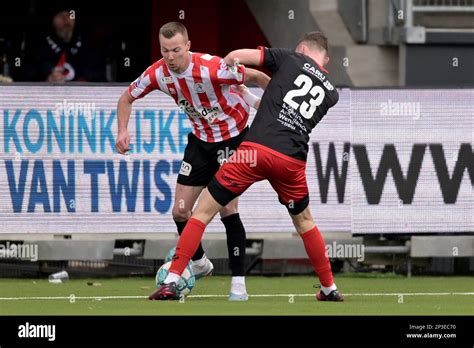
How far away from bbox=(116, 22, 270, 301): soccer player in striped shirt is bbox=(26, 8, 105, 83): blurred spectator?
6712mm

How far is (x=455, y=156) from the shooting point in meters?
15.3

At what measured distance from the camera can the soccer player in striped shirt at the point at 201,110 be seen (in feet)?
37.6

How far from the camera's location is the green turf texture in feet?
34.8

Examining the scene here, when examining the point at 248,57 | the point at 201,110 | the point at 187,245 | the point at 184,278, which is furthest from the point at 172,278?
the point at 248,57

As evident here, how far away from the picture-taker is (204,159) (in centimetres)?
1203

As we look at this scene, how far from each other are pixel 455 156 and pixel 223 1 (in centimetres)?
696

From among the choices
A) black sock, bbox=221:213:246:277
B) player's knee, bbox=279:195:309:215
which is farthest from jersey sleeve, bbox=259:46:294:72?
black sock, bbox=221:213:246:277

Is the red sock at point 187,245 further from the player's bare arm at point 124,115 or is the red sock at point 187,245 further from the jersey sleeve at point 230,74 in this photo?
the jersey sleeve at point 230,74

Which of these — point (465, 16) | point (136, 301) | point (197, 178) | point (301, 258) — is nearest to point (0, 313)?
point (136, 301)

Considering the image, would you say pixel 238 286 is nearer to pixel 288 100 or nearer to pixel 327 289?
pixel 327 289

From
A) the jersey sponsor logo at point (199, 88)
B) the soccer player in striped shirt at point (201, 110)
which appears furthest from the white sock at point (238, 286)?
the jersey sponsor logo at point (199, 88)

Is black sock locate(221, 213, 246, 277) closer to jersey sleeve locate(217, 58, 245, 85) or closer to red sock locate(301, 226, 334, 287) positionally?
red sock locate(301, 226, 334, 287)

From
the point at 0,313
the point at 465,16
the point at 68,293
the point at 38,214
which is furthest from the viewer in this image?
the point at 465,16

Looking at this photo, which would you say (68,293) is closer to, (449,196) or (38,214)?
(38,214)
